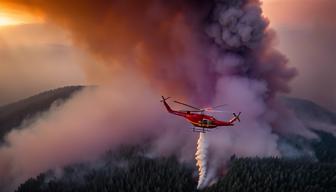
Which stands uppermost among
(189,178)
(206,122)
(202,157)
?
(202,157)

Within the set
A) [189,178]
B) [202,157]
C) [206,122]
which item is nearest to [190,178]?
[189,178]

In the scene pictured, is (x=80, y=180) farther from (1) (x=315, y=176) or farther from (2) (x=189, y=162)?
(1) (x=315, y=176)

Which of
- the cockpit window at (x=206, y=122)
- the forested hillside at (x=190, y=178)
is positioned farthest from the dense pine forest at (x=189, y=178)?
the cockpit window at (x=206, y=122)

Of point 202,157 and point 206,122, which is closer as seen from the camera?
point 206,122

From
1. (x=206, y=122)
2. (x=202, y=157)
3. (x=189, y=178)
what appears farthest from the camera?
(x=189, y=178)

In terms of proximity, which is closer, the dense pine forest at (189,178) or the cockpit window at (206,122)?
the cockpit window at (206,122)

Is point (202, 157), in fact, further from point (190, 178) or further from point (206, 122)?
point (206, 122)

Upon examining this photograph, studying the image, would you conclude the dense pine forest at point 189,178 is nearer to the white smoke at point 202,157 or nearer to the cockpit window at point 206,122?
the white smoke at point 202,157

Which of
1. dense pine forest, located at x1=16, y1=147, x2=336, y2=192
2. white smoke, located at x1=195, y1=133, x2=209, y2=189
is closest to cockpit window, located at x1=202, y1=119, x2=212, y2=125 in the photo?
white smoke, located at x1=195, y1=133, x2=209, y2=189

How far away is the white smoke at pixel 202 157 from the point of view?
157750 millimetres

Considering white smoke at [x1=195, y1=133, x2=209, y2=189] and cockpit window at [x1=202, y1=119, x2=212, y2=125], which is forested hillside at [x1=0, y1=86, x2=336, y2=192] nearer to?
white smoke at [x1=195, y1=133, x2=209, y2=189]

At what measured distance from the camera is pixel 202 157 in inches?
6250

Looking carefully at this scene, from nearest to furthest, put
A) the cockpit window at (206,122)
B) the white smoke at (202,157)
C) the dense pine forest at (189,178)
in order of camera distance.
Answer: the cockpit window at (206,122) < the white smoke at (202,157) < the dense pine forest at (189,178)

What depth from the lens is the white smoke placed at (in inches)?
6211
